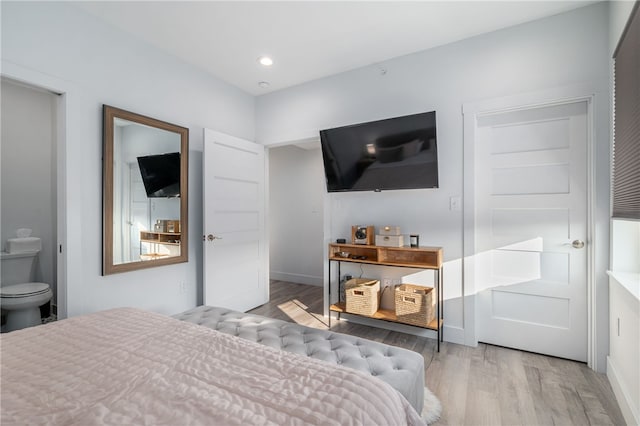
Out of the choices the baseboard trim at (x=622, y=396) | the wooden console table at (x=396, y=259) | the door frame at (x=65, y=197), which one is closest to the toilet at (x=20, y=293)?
the door frame at (x=65, y=197)

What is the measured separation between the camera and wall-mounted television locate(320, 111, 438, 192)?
2.68m

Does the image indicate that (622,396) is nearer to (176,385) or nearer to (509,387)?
(509,387)

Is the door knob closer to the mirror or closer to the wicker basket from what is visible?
the wicker basket

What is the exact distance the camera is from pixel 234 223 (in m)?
3.40

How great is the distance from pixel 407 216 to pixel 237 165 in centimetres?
201

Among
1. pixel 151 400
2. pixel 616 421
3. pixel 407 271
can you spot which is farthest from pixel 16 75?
pixel 616 421

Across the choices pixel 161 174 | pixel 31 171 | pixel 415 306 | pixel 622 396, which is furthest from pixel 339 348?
pixel 31 171

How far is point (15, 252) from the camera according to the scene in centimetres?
298

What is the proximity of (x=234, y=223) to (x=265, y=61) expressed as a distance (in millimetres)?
1787

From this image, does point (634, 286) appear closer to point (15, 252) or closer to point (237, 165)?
point (237, 165)

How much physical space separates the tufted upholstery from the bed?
371 millimetres

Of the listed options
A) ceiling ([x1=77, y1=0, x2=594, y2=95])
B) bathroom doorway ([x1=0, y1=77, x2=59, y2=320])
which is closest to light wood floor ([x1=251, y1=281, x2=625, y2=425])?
ceiling ([x1=77, y1=0, x2=594, y2=95])

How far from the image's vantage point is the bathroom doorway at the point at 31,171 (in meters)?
3.12

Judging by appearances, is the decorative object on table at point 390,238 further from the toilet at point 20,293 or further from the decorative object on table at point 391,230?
the toilet at point 20,293
